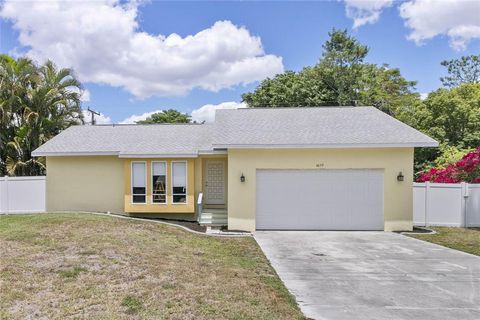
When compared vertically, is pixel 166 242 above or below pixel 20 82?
below

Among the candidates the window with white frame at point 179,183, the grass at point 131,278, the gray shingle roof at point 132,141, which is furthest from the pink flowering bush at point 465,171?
the window with white frame at point 179,183

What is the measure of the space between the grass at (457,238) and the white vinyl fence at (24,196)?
15153 millimetres

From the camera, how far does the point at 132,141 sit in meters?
16.4

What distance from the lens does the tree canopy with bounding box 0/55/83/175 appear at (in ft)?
67.5

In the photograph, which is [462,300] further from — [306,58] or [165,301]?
[306,58]

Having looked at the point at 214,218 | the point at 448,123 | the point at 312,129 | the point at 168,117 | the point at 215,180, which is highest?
the point at 168,117

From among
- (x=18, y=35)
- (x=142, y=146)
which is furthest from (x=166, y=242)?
(x=18, y=35)

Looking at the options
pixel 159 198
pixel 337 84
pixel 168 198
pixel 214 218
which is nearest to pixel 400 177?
pixel 214 218

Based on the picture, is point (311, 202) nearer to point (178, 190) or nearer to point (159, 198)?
point (178, 190)

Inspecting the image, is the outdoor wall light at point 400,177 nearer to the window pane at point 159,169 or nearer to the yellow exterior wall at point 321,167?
the yellow exterior wall at point 321,167

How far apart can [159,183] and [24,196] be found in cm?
628

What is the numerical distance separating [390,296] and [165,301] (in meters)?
3.70

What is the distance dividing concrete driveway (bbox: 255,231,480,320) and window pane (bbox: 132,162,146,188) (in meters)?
5.99

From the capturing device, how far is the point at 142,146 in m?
15.6
